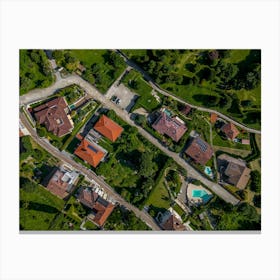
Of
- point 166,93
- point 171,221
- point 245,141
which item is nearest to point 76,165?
point 171,221

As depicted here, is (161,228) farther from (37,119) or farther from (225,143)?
(37,119)

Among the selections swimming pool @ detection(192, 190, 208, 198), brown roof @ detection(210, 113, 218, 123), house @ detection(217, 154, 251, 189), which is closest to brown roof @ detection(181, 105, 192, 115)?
brown roof @ detection(210, 113, 218, 123)

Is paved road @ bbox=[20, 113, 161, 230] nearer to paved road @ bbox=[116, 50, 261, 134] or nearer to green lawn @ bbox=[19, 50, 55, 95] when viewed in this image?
green lawn @ bbox=[19, 50, 55, 95]

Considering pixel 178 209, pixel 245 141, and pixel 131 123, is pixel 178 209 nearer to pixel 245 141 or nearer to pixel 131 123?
pixel 245 141

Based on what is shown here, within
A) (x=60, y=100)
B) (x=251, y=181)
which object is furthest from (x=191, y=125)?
(x=60, y=100)

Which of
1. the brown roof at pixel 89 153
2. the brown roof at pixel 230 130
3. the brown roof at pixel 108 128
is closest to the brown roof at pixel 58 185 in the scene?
the brown roof at pixel 89 153
